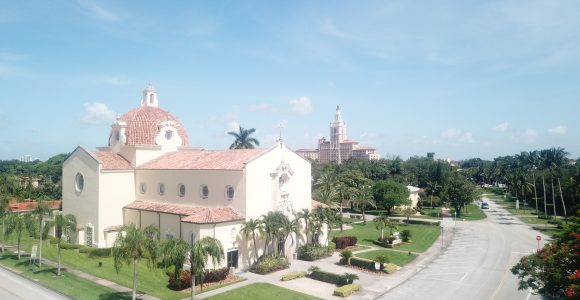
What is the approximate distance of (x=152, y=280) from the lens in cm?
3419

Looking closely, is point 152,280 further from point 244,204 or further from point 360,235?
point 360,235

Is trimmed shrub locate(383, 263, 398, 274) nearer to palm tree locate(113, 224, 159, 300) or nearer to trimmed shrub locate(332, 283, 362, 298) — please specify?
trimmed shrub locate(332, 283, 362, 298)

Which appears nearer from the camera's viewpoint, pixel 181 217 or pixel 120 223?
pixel 181 217

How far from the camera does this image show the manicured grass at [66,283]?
30219mm

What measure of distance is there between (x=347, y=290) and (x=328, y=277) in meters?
3.75

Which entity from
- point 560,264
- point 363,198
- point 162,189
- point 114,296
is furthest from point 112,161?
point 560,264

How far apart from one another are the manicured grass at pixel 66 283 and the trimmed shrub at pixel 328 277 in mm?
15138

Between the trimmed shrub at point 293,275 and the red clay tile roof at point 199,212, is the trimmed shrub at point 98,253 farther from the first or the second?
the trimmed shrub at point 293,275

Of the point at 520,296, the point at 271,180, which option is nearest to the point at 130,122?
the point at 271,180

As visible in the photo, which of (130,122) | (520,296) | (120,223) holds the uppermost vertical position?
(130,122)

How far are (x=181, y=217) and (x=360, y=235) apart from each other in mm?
28180

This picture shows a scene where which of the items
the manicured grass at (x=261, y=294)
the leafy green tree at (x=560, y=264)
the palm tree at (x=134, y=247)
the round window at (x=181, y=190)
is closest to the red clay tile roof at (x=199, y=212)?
the round window at (x=181, y=190)

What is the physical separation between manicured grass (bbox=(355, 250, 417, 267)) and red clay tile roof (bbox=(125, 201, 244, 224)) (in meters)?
15.1

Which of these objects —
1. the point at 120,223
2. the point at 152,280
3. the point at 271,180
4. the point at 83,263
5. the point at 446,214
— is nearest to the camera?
the point at 152,280
